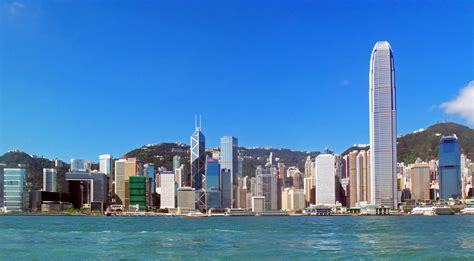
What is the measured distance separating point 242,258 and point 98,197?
6483 inches

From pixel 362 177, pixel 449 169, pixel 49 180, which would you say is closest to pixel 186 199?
pixel 49 180

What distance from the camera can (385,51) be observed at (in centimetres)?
18588

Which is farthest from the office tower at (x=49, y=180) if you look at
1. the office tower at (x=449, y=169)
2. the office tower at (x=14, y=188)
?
the office tower at (x=449, y=169)

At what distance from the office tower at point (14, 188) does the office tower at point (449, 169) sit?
121 m

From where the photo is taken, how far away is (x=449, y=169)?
187875 millimetres

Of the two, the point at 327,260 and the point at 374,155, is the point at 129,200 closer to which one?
the point at 374,155

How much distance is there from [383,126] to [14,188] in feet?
346

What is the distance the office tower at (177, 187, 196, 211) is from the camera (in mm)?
186475

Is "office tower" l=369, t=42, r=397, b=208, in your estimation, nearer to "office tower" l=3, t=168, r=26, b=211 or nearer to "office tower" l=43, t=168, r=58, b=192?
"office tower" l=43, t=168, r=58, b=192

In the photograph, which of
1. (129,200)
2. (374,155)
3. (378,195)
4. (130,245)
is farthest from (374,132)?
(130,245)

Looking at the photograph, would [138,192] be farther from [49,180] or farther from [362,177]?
[362,177]

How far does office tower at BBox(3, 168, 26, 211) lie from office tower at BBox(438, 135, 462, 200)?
4774 inches

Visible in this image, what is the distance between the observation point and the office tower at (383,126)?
178125 mm

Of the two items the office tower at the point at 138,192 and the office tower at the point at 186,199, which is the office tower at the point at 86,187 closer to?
the office tower at the point at 138,192
